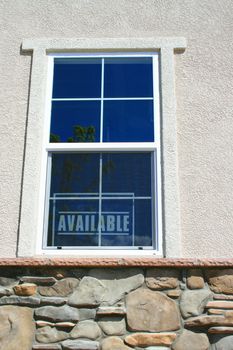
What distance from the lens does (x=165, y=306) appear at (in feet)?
10.5

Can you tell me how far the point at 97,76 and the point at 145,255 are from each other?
1.76 m

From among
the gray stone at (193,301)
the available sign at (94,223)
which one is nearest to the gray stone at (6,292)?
the available sign at (94,223)

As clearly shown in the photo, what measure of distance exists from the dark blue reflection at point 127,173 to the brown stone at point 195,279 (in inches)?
29.8

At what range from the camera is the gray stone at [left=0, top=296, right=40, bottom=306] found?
325 centimetres

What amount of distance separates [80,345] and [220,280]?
1161mm

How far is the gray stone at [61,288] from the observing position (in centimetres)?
327

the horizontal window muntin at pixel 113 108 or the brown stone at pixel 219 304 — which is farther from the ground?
the horizontal window muntin at pixel 113 108

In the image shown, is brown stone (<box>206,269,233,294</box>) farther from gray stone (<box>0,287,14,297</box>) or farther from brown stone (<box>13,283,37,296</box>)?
gray stone (<box>0,287,14,297</box>)

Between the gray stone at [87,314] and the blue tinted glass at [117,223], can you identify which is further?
the blue tinted glass at [117,223]

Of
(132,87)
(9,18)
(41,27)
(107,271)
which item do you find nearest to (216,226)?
(107,271)

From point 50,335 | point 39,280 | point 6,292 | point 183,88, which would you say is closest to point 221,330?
point 50,335

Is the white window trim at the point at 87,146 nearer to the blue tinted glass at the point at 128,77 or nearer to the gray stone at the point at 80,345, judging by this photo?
the blue tinted glass at the point at 128,77

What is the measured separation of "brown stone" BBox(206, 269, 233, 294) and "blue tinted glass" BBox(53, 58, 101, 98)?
1898mm

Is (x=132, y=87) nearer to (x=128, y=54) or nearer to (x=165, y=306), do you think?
(x=128, y=54)
